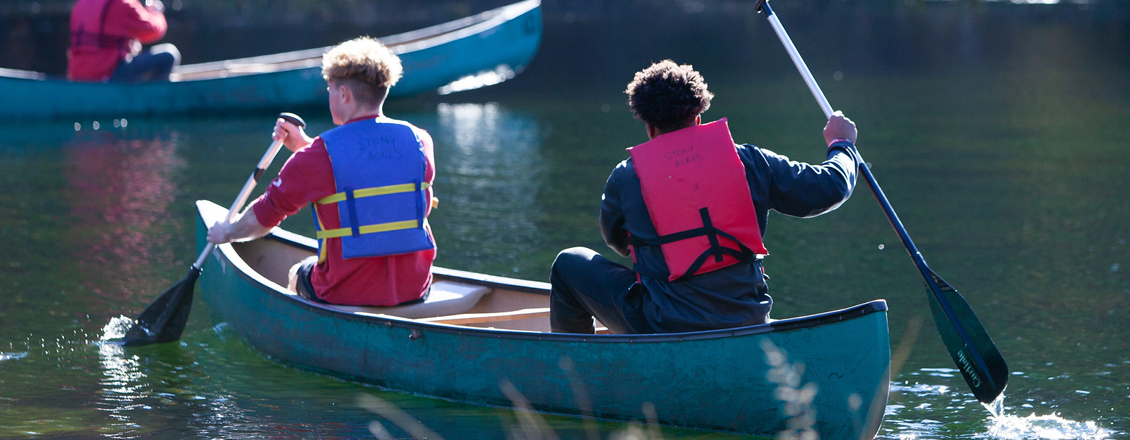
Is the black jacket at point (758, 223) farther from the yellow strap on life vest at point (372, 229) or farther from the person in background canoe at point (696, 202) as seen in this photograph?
the yellow strap on life vest at point (372, 229)

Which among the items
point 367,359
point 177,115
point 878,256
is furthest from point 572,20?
point 367,359

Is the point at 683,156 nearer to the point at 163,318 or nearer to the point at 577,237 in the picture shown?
the point at 163,318

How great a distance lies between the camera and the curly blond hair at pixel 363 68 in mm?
3928

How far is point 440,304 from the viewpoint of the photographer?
14.5 ft

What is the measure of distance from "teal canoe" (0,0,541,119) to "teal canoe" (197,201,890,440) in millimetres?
7926

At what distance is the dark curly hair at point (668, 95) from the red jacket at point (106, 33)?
9.00 m

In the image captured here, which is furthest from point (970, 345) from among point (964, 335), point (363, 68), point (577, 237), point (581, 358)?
point (577, 237)

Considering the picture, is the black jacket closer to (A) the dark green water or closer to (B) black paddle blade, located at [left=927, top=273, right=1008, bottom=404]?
Result: (A) the dark green water

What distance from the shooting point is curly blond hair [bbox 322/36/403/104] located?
3928 millimetres

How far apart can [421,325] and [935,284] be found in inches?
64.9

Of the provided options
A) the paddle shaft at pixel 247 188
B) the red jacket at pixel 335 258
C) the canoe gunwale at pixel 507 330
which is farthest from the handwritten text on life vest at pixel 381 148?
the paddle shaft at pixel 247 188

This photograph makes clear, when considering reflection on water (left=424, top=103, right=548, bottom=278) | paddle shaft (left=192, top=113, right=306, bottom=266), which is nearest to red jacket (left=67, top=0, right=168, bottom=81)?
reflection on water (left=424, top=103, right=548, bottom=278)

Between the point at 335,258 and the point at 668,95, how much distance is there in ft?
4.61

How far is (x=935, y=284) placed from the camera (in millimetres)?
3695
